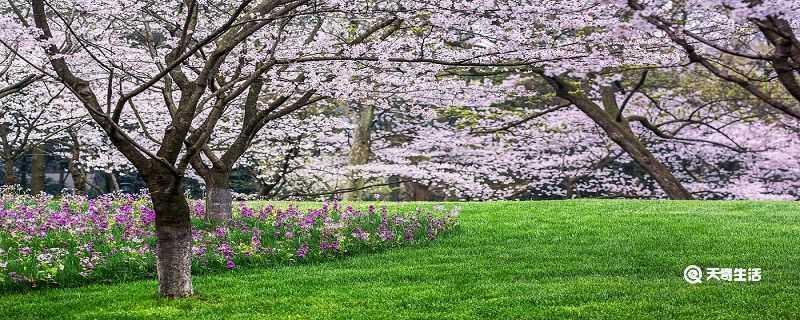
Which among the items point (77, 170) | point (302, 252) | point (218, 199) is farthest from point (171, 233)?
point (77, 170)

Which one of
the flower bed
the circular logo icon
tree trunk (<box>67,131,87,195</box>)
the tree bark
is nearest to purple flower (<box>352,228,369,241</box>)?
the flower bed

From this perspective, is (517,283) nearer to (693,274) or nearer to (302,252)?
(693,274)

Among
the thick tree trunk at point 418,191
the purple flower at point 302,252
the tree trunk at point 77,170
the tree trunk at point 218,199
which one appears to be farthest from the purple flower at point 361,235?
the thick tree trunk at point 418,191

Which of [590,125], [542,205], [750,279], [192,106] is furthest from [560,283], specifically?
[590,125]

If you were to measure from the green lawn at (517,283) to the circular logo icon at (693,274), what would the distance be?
0.11 m

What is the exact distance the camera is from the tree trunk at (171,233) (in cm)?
672

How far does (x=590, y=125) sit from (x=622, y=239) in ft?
36.6

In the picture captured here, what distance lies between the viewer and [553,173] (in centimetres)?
2353

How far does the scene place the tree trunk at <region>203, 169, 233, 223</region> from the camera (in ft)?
36.5

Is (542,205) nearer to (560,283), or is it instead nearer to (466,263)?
(466,263)

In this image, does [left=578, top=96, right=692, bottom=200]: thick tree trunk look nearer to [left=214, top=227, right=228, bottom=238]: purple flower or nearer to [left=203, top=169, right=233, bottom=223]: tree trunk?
[left=203, top=169, right=233, bottom=223]: tree trunk

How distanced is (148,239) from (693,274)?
20.7 ft

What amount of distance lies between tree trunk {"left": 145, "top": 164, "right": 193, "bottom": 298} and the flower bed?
5.51ft

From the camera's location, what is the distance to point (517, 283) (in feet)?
25.7
